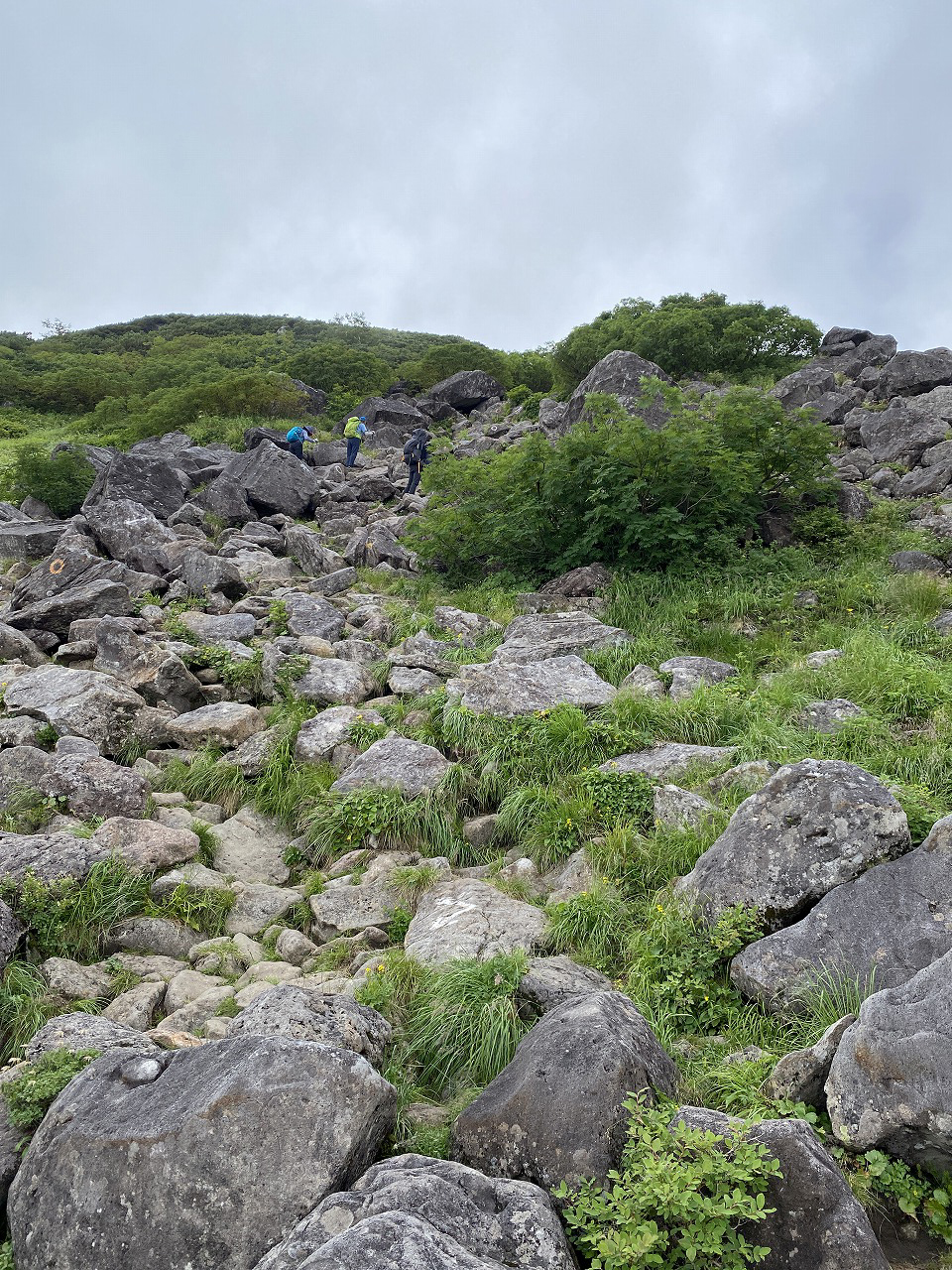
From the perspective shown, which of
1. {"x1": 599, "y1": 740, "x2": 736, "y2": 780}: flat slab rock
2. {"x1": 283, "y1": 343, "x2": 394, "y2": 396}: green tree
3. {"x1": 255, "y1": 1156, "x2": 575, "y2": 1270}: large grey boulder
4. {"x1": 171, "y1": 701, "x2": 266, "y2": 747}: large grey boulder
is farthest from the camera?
{"x1": 283, "y1": 343, "x2": 394, "y2": 396}: green tree

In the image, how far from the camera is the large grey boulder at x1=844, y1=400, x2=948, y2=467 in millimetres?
14148

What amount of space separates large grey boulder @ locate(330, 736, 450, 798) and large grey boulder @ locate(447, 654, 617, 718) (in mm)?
695

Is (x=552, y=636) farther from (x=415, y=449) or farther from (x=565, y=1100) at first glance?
(x=415, y=449)

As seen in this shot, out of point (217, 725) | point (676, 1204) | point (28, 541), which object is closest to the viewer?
point (676, 1204)

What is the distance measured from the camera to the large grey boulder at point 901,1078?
2914 millimetres

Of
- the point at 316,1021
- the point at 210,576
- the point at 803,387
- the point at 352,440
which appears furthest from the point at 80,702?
the point at 803,387

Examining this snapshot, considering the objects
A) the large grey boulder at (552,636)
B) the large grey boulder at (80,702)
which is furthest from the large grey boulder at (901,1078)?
the large grey boulder at (80,702)

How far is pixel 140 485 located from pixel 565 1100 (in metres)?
15.1

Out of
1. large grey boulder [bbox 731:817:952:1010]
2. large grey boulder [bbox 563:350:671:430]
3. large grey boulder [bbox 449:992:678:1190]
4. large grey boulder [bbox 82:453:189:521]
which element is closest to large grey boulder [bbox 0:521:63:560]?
large grey boulder [bbox 82:453:189:521]

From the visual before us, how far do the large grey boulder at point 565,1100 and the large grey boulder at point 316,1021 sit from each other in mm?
686

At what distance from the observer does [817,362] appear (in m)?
21.2

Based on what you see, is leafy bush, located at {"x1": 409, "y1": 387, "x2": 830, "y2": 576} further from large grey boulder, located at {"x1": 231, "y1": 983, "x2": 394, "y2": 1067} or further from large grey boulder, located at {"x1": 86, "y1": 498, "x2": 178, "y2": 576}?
large grey boulder, located at {"x1": 231, "y1": 983, "x2": 394, "y2": 1067}

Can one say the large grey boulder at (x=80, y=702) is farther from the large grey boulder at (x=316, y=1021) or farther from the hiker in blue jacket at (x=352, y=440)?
the hiker in blue jacket at (x=352, y=440)

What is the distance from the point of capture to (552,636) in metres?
9.38
